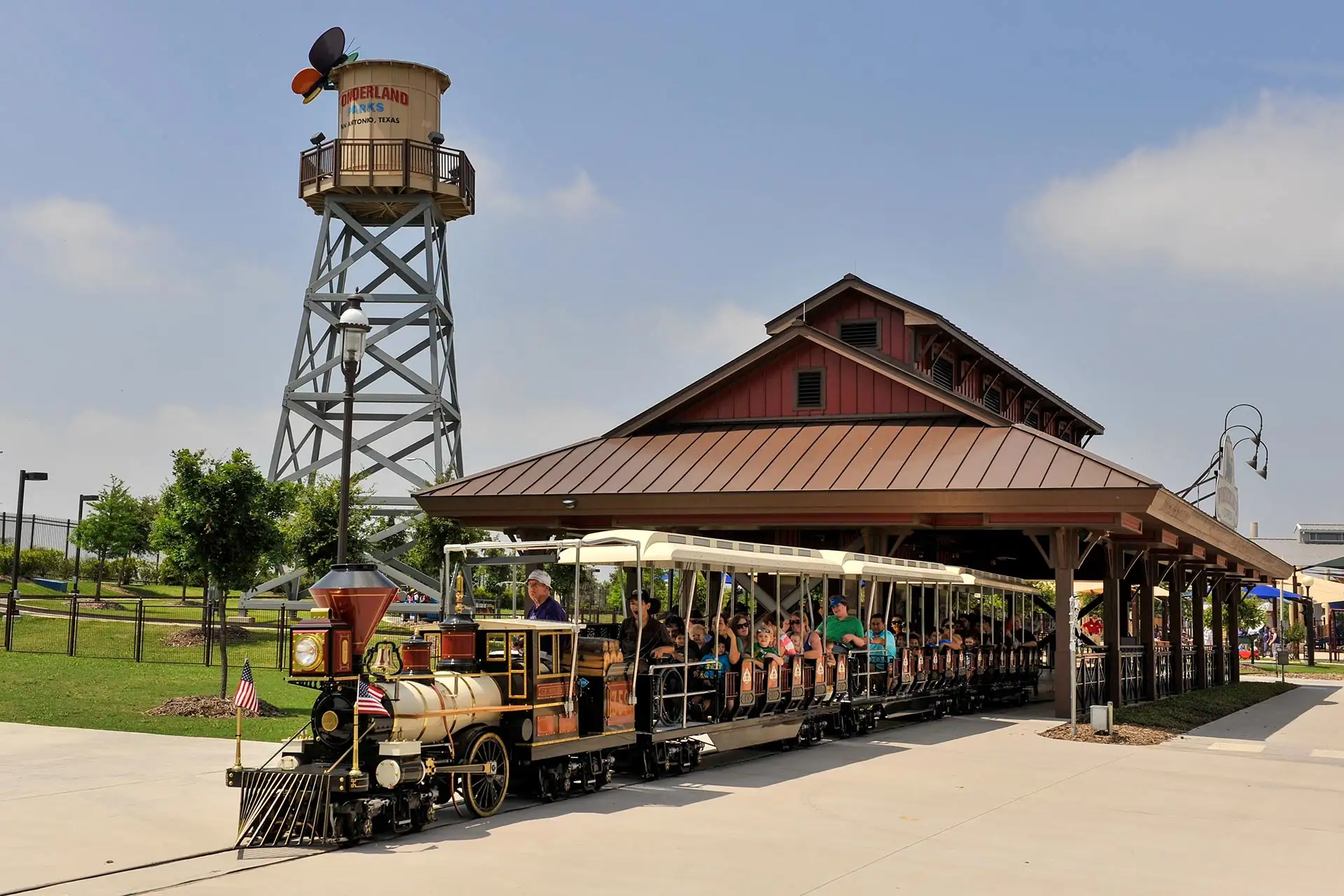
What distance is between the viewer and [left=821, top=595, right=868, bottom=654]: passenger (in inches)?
852

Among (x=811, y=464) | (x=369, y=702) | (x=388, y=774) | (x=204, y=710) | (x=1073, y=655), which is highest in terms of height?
(x=811, y=464)

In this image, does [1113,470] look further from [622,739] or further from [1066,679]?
[622,739]

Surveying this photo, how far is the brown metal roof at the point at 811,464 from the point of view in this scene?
24.3 meters

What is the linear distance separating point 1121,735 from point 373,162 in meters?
33.5

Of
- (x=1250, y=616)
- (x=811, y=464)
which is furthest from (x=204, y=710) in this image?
(x=1250, y=616)

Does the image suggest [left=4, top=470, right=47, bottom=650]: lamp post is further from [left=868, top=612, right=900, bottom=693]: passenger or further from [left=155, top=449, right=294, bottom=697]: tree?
[left=868, top=612, right=900, bottom=693]: passenger

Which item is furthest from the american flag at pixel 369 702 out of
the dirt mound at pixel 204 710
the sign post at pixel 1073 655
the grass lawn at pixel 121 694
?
the sign post at pixel 1073 655

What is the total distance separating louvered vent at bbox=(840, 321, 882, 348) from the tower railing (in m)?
19.3

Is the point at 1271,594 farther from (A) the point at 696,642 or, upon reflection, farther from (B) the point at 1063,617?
(A) the point at 696,642

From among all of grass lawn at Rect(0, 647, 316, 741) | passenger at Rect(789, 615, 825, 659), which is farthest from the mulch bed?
grass lawn at Rect(0, 647, 316, 741)

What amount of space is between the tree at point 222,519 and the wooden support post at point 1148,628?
66.9 ft

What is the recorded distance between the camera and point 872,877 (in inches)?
413

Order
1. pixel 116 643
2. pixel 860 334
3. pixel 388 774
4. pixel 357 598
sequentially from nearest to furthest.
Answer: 1. pixel 388 774
2. pixel 357 598
3. pixel 116 643
4. pixel 860 334

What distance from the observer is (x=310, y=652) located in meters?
11.8
